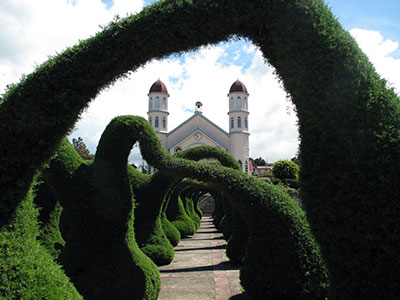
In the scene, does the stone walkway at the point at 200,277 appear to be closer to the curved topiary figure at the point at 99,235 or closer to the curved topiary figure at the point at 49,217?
the curved topiary figure at the point at 99,235

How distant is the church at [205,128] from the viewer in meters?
53.0

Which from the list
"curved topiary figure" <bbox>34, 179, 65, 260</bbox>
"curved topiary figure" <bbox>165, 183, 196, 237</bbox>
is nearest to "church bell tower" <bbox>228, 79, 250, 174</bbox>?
"curved topiary figure" <bbox>165, 183, 196, 237</bbox>

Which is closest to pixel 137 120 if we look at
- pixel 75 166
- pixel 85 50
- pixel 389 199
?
pixel 75 166

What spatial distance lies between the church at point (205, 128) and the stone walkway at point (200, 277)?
133ft

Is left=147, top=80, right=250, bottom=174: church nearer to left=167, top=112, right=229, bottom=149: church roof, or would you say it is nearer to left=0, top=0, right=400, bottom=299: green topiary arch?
left=167, top=112, right=229, bottom=149: church roof

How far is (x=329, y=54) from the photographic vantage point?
357 cm

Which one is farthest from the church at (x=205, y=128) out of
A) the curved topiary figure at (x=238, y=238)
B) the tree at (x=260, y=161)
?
the tree at (x=260, y=161)

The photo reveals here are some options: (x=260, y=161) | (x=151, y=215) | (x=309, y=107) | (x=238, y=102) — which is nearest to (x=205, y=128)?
(x=238, y=102)

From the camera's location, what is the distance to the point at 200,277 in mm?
8641

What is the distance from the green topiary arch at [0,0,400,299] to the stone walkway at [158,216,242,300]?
4109 mm

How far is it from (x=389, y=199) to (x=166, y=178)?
727cm

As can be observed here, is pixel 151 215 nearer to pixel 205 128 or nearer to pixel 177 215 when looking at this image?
pixel 177 215

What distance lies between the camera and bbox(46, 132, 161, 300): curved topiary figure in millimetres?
5676

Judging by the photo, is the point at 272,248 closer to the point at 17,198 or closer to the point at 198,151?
the point at 17,198
